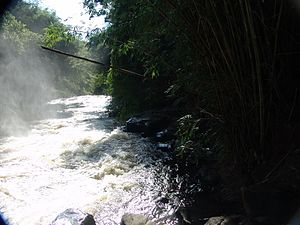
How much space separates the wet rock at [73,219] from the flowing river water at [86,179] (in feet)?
1.96

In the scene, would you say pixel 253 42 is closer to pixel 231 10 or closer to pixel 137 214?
pixel 231 10

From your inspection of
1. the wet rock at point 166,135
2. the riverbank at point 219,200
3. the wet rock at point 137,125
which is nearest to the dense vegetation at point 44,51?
the wet rock at point 137,125

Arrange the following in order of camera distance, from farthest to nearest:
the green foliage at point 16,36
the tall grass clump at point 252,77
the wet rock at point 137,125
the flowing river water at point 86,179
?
the green foliage at point 16,36 → the wet rock at point 137,125 → the flowing river water at point 86,179 → the tall grass clump at point 252,77

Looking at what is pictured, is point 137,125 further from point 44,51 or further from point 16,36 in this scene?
point 44,51

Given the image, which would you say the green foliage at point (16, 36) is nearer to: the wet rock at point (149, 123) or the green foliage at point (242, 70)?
the wet rock at point (149, 123)

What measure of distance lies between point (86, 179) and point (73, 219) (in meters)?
2.36

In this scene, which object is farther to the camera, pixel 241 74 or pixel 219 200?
pixel 219 200

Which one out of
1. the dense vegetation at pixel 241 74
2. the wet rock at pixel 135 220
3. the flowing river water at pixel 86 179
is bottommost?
the flowing river water at pixel 86 179

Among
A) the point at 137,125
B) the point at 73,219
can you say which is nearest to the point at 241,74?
the point at 73,219

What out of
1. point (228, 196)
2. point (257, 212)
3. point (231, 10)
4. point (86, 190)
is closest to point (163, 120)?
point (86, 190)

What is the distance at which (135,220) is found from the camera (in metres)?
4.52

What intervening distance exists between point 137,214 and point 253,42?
280 centimetres

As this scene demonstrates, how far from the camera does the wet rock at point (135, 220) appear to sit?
448 cm

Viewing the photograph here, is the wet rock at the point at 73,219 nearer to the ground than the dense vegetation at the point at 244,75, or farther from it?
nearer to the ground
